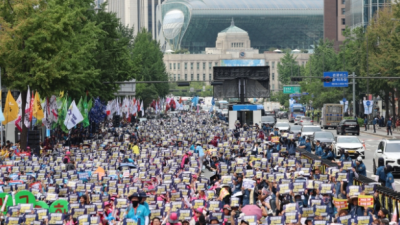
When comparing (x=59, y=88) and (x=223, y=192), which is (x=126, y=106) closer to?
(x=59, y=88)

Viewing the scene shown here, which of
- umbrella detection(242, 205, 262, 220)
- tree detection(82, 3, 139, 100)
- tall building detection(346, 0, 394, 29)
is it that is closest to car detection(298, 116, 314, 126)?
tree detection(82, 3, 139, 100)

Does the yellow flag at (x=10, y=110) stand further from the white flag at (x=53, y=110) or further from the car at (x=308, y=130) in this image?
the car at (x=308, y=130)

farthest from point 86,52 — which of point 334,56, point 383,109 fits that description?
point 334,56

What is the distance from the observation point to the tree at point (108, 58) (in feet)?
189

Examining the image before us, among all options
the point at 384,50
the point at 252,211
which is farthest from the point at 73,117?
the point at 384,50

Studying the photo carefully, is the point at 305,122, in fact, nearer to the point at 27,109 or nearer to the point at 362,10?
the point at 362,10

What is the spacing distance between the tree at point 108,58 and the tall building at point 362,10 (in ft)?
166

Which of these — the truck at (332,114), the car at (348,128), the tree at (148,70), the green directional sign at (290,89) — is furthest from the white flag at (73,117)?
the green directional sign at (290,89)

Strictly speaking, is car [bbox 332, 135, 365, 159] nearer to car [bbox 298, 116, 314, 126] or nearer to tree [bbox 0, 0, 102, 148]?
tree [bbox 0, 0, 102, 148]

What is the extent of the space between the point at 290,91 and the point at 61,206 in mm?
102080

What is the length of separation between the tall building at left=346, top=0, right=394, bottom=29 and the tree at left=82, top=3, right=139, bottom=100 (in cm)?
5057

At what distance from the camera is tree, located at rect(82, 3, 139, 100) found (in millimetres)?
57719

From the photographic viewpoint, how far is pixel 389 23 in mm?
75688

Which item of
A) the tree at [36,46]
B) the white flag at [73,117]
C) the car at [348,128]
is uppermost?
the tree at [36,46]
